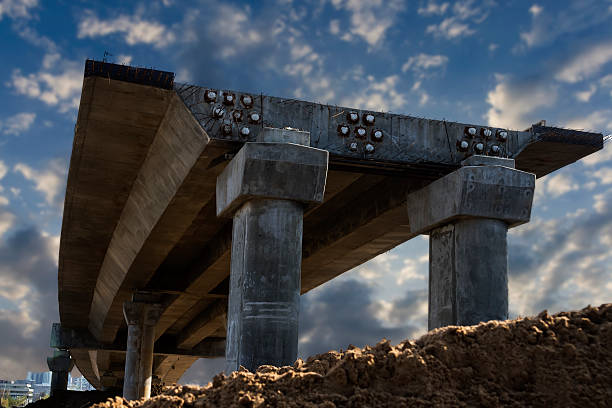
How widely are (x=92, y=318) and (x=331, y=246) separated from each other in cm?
2616

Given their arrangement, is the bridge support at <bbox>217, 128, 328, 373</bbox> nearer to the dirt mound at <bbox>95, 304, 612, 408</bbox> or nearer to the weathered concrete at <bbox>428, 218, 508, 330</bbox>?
the weathered concrete at <bbox>428, 218, 508, 330</bbox>

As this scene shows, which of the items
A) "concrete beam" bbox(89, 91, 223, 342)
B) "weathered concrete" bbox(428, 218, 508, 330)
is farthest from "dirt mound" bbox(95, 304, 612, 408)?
"concrete beam" bbox(89, 91, 223, 342)

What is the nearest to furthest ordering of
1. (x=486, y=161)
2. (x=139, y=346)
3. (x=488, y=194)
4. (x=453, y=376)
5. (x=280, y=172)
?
1. (x=453, y=376)
2. (x=280, y=172)
3. (x=488, y=194)
4. (x=486, y=161)
5. (x=139, y=346)

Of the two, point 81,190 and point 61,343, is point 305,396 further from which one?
point 61,343

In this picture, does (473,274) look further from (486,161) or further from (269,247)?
(269,247)

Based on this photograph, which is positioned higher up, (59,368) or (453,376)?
(59,368)

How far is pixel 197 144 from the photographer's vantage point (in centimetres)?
1711

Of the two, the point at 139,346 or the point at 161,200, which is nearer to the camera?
the point at 161,200

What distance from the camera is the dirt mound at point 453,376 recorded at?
829 centimetres

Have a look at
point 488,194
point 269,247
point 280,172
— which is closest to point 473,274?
point 488,194

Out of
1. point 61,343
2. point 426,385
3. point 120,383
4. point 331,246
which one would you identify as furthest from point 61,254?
point 120,383

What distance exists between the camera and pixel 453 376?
28.0 ft

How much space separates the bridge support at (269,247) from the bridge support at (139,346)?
1986 cm

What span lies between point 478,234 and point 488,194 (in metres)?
1.00
